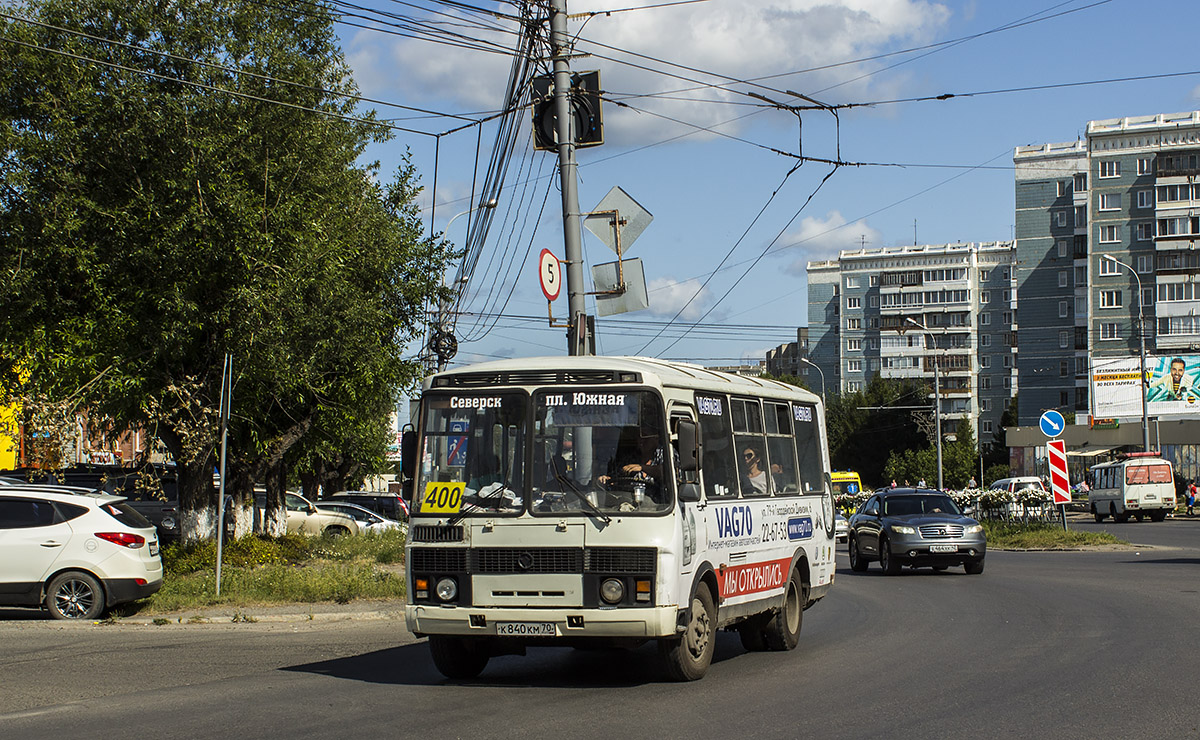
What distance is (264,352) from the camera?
1931 centimetres

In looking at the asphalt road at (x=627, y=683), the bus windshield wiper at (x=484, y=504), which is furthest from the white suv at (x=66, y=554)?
the bus windshield wiper at (x=484, y=504)

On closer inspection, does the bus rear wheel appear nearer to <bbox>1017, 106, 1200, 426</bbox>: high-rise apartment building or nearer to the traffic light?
the traffic light

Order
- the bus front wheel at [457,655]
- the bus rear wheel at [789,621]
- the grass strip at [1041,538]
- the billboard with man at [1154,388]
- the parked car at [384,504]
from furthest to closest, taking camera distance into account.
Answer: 1. the billboard with man at [1154,388]
2. the parked car at [384,504]
3. the grass strip at [1041,538]
4. the bus rear wheel at [789,621]
5. the bus front wheel at [457,655]

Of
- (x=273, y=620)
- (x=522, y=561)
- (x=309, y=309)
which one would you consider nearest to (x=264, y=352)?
(x=309, y=309)

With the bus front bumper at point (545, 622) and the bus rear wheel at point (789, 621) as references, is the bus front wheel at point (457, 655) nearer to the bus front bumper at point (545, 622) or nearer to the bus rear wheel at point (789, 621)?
the bus front bumper at point (545, 622)

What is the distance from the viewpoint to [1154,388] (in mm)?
70750

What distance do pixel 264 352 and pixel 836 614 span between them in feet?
30.1

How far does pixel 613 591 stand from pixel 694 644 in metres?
1.09

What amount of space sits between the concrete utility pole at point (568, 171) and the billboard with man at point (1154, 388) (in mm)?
59798

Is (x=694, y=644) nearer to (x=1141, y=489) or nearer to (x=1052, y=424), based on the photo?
(x=1052, y=424)

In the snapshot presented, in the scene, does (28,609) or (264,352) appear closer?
(28,609)

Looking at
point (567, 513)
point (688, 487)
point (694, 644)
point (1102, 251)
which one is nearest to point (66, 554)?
point (567, 513)

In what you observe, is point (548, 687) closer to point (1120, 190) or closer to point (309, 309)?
point (309, 309)

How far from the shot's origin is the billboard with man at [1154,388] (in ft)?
230
